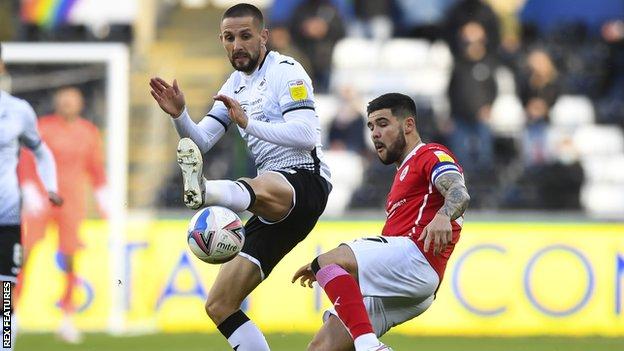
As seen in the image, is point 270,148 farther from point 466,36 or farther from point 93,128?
point 466,36

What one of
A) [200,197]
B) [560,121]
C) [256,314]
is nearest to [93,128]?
[256,314]

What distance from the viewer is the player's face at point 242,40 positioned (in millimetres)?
7570

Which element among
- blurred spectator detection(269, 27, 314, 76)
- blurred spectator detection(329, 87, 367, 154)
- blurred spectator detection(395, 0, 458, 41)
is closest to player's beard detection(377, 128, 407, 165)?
blurred spectator detection(329, 87, 367, 154)

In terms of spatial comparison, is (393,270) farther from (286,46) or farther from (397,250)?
(286,46)

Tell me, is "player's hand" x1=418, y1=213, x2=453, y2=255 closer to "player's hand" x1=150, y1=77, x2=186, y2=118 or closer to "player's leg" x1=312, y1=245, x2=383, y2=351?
"player's leg" x1=312, y1=245, x2=383, y2=351

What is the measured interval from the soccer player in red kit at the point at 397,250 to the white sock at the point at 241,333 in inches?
18.2

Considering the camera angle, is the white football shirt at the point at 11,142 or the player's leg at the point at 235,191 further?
the white football shirt at the point at 11,142

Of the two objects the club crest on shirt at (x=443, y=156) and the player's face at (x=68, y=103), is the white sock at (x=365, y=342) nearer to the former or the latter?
the club crest on shirt at (x=443, y=156)

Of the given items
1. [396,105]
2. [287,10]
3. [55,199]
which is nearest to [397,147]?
[396,105]

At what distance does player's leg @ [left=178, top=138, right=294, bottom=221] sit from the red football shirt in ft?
2.06

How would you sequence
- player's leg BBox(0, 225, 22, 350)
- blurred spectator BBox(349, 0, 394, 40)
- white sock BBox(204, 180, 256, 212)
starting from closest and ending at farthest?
white sock BBox(204, 180, 256, 212), player's leg BBox(0, 225, 22, 350), blurred spectator BBox(349, 0, 394, 40)

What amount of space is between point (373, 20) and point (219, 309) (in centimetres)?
1076

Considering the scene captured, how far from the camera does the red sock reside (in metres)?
6.87

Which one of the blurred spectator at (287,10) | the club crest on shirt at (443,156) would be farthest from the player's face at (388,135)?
the blurred spectator at (287,10)
